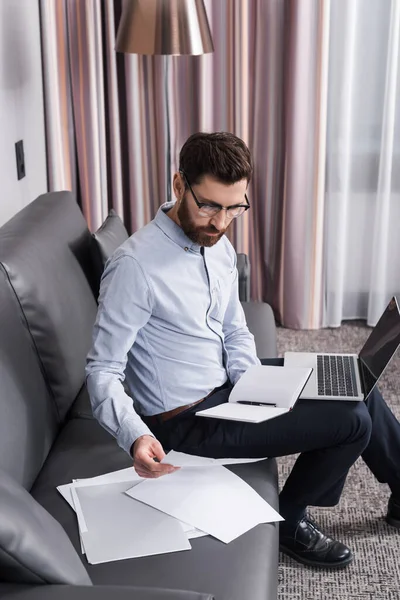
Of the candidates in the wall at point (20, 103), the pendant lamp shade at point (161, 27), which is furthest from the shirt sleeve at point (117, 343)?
the pendant lamp shade at point (161, 27)

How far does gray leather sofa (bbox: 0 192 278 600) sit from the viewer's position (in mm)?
1143

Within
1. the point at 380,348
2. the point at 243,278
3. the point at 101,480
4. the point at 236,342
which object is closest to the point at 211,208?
the point at 236,342

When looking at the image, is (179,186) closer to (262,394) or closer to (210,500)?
(262,394)

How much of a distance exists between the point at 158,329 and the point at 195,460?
1.02 feet

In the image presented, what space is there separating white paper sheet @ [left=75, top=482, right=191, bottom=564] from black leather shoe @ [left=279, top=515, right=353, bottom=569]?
1.68 ft

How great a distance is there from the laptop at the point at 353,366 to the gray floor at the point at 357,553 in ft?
1.49

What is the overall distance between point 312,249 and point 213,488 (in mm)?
1891

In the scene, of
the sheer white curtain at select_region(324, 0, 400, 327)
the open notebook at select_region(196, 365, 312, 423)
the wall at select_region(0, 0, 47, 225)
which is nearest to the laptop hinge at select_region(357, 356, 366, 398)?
the open notebook at select_region(196, 365, 312, 423)

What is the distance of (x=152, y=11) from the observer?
2744mm

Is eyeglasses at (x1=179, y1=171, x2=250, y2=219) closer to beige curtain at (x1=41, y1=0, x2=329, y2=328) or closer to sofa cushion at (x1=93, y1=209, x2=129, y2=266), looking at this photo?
Answer: sofa cushion at (x1=93, y1=209, x2=129, y2=266)

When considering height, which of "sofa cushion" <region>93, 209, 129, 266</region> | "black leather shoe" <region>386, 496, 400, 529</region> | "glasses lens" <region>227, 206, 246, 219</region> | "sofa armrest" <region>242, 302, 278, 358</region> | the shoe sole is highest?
"glasses lens" <region>227, 206, 246, 219</region>

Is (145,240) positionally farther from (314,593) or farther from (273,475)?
(314,593)

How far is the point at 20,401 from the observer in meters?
1.67

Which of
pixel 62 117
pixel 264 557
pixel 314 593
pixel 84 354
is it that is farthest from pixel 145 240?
pixel 62 117
